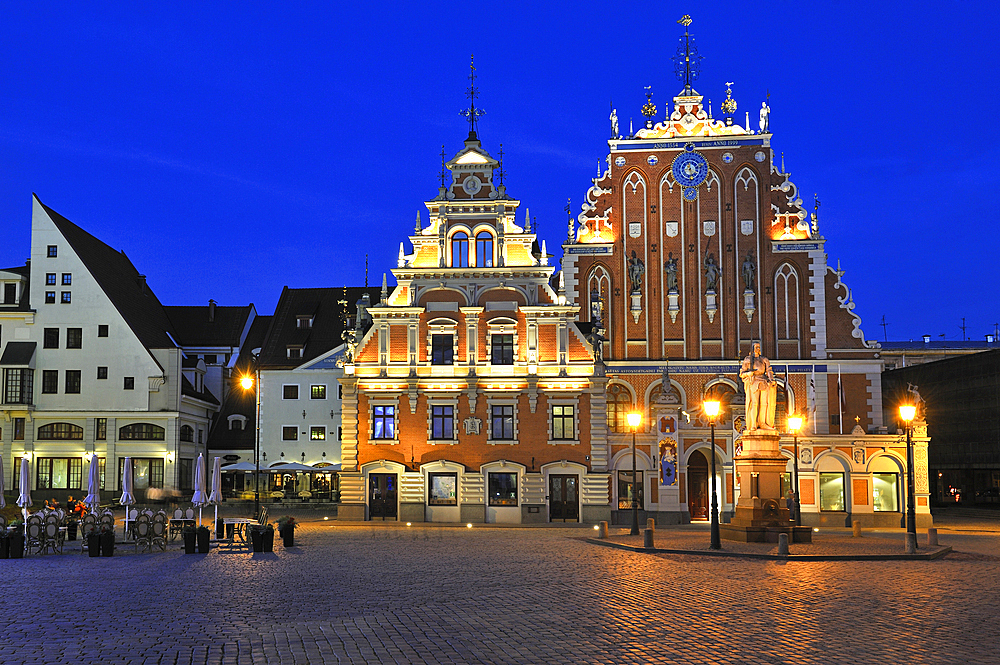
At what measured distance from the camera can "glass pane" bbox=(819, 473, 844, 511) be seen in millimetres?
47875

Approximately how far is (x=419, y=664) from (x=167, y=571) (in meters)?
13.2

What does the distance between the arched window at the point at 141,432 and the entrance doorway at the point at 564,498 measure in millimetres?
26618

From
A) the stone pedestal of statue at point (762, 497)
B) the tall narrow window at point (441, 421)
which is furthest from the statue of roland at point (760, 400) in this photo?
the tall narrow window at point (441, 421)

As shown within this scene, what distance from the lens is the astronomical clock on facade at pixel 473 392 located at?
47.2 m

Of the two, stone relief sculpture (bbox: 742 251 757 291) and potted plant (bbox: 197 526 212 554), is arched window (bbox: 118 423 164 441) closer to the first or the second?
potted plant (bbox: 197 526 212 554)

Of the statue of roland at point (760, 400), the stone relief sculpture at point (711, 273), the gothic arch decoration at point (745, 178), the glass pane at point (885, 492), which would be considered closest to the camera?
the statue of roland at point (760, 400)

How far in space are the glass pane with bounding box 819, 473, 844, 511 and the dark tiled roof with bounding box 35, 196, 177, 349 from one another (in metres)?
40.4

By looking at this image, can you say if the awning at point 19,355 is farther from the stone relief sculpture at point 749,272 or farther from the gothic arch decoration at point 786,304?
the gothic arch decoration at point 786,304

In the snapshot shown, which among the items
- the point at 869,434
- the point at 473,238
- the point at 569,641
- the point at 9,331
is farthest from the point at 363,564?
the point at 9,331

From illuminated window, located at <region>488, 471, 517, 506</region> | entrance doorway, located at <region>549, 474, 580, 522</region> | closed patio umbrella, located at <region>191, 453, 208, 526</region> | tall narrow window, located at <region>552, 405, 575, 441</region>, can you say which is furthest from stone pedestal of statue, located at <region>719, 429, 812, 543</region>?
closed patio umbrella, located at <region>191, 453, 208, 526</region>

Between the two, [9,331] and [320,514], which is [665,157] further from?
[9,331]

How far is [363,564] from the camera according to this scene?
2525cm

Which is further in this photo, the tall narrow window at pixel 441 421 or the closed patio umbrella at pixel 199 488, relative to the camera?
the tall narrow window at pixel 441 421

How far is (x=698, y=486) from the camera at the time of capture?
160 ft
